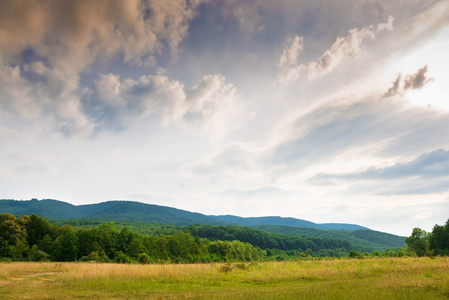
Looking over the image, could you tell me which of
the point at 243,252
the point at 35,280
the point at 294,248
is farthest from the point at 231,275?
the point at 294,248

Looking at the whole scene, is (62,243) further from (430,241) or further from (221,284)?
(430,241)

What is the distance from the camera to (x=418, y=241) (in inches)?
2648

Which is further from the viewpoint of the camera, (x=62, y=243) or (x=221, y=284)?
(x=62, y=243)

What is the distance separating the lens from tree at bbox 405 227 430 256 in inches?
2601

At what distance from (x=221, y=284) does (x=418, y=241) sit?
73.6 m

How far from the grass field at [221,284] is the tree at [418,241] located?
5973 cm

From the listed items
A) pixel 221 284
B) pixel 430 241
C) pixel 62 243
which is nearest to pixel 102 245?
pixel 62 243

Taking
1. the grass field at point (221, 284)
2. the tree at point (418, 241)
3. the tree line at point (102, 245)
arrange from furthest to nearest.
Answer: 1. the tree at point (418, 241)
2. the tree line at point (102, 245)
3. the grass field at point (221, 284)

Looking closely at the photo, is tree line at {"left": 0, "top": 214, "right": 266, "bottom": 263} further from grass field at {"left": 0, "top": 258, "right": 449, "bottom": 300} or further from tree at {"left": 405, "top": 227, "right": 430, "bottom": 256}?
tree at {"left": 405, "top": 227, "right": 430, "bottom": 256}

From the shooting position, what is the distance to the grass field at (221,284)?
39.6 feet

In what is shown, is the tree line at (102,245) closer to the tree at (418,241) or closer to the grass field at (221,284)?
the tree at (418,241)

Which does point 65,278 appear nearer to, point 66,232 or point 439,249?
point 66,232

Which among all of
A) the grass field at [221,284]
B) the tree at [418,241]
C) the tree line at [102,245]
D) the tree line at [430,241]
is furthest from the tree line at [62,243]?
the tree at [418,241]

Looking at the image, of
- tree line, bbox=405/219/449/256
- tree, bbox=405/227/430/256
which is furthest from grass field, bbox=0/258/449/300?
tree, bbox=405/227/430/256
